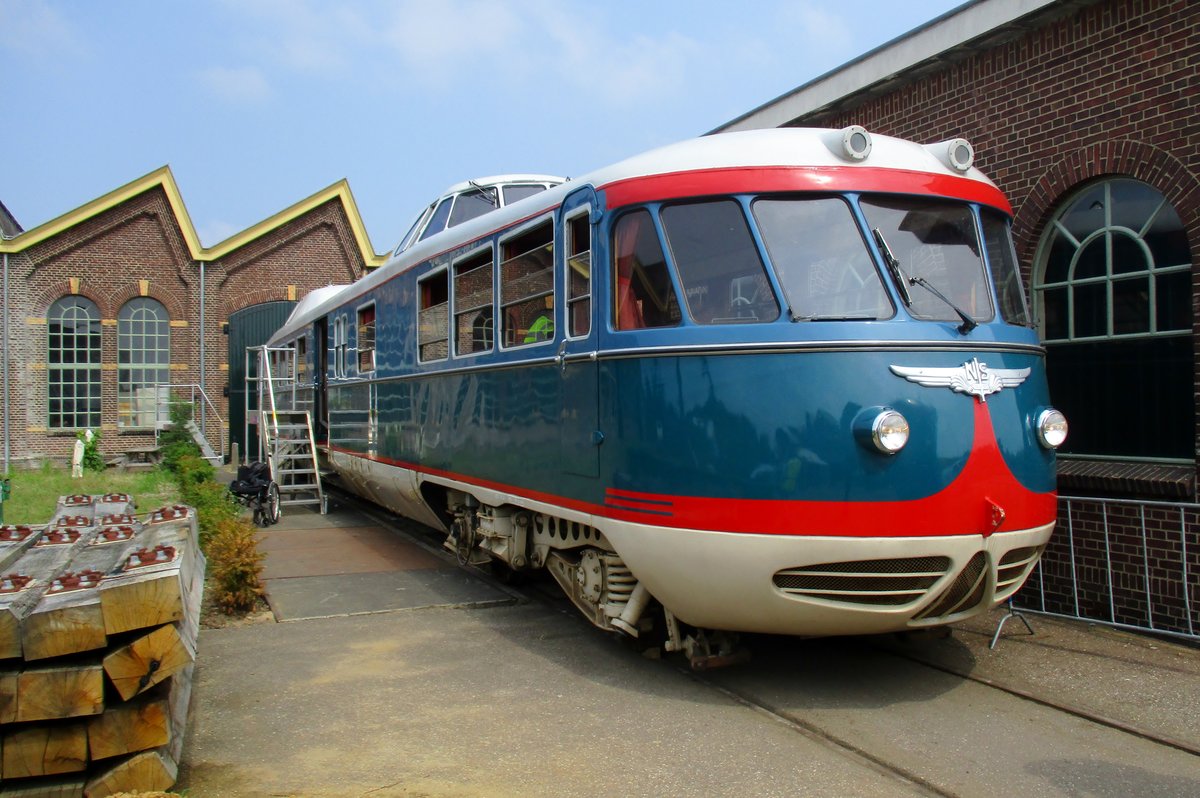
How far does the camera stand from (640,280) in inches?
209

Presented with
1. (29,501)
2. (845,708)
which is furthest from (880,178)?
(29,501)

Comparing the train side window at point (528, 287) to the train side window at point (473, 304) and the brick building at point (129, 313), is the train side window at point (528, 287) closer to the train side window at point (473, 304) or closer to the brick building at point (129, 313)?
the train side window at point (473, 304)

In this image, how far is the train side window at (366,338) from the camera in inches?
406

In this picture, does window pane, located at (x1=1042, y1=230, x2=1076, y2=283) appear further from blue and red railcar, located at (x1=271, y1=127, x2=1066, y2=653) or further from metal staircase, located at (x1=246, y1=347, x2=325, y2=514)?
metal staircase, located at (x1=246, y1=347, x2=325, y2=514)

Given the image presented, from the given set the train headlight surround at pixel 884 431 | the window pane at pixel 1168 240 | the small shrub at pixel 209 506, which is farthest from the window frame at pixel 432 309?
the window pane at pixel 1168 240

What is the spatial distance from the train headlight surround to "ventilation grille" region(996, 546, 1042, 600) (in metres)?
0.98

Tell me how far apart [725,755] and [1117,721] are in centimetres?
196

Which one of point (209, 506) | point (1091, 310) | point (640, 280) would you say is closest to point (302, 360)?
point (209, 506)

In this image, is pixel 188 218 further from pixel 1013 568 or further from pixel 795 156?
pixel 1013 568

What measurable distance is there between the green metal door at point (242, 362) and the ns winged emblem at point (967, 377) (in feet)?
74.9

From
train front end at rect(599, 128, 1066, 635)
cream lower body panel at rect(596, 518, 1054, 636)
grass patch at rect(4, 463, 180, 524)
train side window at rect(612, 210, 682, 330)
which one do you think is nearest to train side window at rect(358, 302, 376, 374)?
grass patch at rect(4, 463, 180, 524)

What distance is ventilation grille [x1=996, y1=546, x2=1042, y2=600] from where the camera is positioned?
16.4ft

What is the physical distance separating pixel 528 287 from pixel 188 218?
21.7m

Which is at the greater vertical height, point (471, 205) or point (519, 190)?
point (519, 190)
